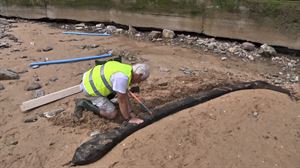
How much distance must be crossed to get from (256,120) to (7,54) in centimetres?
451

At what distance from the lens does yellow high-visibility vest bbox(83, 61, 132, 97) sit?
3832 mm

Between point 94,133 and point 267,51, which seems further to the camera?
point 267,51

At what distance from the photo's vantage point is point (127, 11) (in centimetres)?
832

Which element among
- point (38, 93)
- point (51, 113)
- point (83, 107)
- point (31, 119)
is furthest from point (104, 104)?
point (38, 93)

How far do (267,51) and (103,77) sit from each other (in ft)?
11.9

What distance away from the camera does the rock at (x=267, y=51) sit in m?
6.55

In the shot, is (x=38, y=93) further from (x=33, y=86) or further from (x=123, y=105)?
(x=123, y=105)

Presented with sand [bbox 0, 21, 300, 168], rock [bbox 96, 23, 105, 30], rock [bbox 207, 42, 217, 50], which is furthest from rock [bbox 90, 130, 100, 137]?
rock [bbox 96, 23, 105, 30]

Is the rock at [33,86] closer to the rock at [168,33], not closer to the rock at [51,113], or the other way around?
the rock at [51,113]

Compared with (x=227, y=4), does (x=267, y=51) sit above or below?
below

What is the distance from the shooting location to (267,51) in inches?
258

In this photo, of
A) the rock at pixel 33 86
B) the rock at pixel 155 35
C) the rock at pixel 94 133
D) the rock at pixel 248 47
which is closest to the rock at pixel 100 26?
the rock at pixel 155 35

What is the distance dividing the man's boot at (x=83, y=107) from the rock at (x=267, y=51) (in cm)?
356

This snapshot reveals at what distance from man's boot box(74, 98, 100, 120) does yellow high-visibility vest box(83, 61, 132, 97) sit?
0.40 ft
